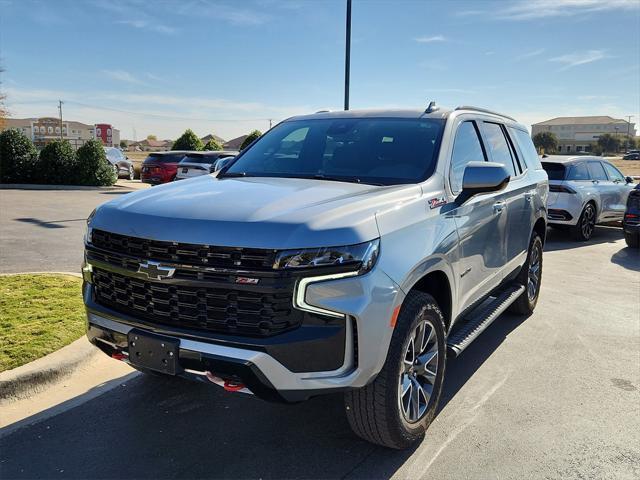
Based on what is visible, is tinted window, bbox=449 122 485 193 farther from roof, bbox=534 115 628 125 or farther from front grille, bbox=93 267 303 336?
roof, bbox=534 115 628 125

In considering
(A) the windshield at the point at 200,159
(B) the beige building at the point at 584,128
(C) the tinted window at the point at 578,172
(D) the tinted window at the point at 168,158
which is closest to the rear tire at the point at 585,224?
(C) the tinted window at the point at 578,172

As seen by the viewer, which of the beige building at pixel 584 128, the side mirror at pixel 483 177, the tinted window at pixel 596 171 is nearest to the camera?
the side mirror at pixel 483 177

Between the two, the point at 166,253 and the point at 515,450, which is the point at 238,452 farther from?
the point at 515,450

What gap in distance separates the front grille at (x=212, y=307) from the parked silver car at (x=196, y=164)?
15.6 metres

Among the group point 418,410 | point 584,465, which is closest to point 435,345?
point 418,410

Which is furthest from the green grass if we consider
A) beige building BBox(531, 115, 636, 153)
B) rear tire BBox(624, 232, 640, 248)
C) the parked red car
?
beige building BBox(531, 115, 636, 153)

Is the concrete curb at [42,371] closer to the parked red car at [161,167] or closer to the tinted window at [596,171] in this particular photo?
the tinted window at [596,171]

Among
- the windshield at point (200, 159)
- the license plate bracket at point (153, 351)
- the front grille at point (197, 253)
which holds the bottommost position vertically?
the license plate bracket at point (153, 351)

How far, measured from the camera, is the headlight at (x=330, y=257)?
249 cm

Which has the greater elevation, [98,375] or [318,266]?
[318,266]

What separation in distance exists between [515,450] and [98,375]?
2989 mm

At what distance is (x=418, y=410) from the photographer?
3182mm

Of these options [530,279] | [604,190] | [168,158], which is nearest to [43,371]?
[530,279]

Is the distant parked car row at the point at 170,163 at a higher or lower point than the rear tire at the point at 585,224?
higher
